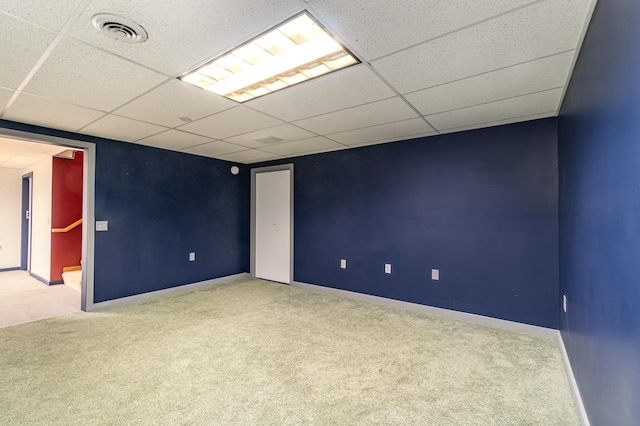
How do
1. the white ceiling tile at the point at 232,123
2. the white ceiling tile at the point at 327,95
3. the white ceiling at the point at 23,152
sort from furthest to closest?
1. the white ceiling at the point at 23,152
2. the white ceiling tile at the point at 232,123
3. the white ceiling tile at the point at 327,95

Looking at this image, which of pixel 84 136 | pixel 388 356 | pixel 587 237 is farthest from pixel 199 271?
pixel 587 237

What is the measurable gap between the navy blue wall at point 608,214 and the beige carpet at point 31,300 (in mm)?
5018

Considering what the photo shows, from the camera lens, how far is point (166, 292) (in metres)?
4.47

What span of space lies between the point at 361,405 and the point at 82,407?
5.78 feet

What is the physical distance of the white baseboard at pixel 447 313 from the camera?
3017 mm

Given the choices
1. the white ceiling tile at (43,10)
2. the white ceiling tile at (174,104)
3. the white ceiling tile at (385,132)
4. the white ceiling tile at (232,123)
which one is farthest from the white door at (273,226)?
the white ceiling tile at (43,10)

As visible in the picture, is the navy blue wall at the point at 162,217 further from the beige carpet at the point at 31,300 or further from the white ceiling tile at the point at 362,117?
the white ceiling tile at the point at 362,117

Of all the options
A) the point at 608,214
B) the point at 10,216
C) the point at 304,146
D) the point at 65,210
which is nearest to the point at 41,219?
the point at 65,210

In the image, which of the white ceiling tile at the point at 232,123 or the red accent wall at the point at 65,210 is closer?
the white ceiling tile at the point at 232,123

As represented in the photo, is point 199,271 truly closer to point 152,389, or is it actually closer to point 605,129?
point 152,389

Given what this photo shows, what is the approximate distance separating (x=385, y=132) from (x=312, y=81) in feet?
5.28

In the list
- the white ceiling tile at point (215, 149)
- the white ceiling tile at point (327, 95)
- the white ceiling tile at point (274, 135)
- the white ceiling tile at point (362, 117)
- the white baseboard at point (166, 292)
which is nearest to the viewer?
the white ceiling tile at point (327, 95)

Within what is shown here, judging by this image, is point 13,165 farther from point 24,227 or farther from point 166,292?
point 166,292

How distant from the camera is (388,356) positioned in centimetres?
254
